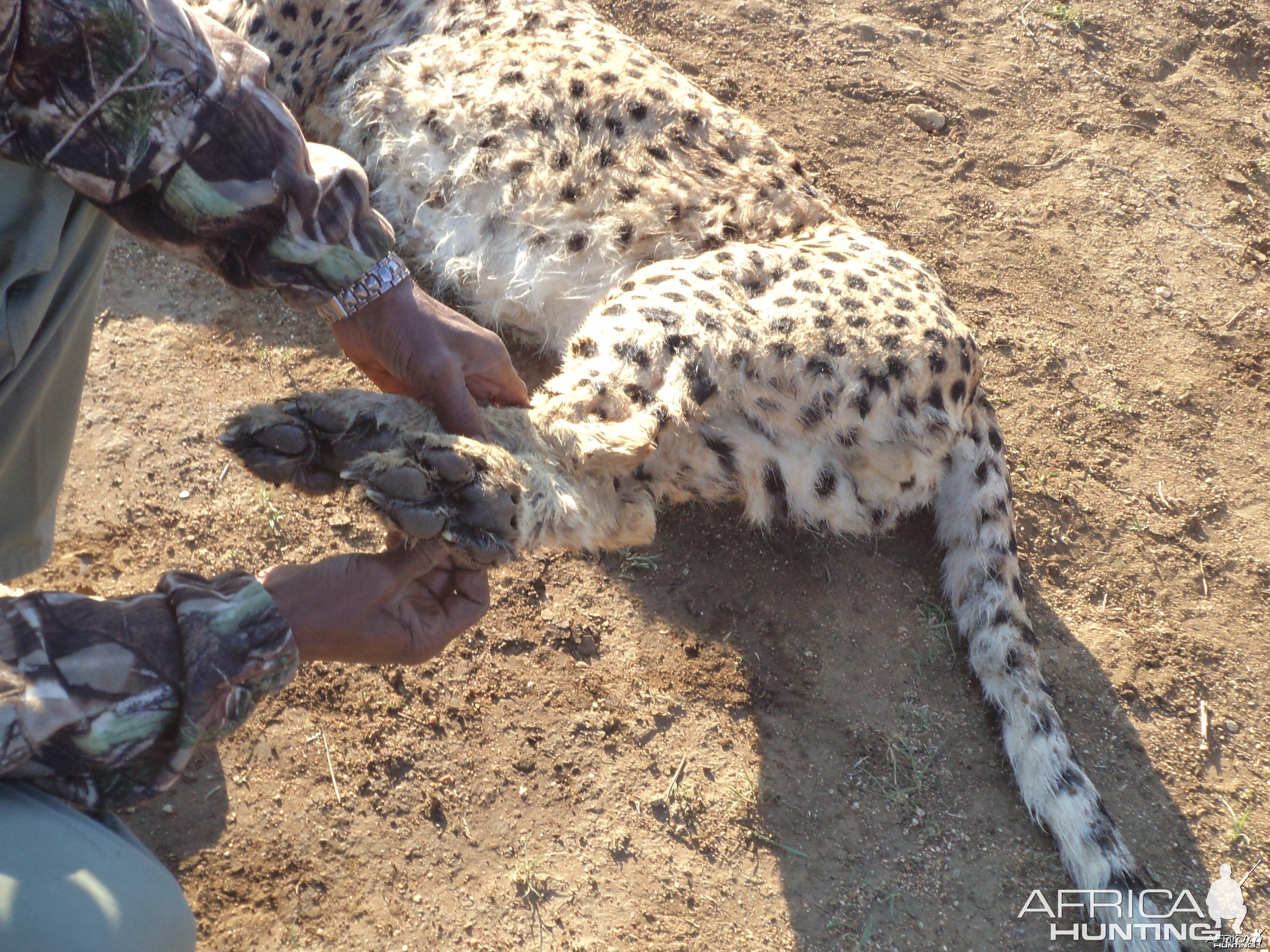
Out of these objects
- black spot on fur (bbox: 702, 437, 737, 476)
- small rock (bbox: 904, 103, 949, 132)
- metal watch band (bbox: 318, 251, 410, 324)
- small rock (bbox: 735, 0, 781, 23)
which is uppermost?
small rock (bbox: 735, 0, 781, 23)

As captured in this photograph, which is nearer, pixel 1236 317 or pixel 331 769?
pixel 331 769

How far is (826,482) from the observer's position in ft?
9.29

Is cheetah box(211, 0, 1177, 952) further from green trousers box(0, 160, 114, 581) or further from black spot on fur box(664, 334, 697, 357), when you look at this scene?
green trousers box(0, 160, 114, 581)

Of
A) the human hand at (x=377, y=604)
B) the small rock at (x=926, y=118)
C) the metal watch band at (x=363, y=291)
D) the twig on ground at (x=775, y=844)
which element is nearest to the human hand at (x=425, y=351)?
the metal watch band at (x=363, y=291)

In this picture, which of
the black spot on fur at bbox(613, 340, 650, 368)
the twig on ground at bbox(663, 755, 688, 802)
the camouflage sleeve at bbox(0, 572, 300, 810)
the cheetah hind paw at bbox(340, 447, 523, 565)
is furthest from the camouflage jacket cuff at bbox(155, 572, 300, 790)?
the black spot on fur at bbox(613, 340, 650, 368)

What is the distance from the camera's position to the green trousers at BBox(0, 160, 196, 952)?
1.36 metres

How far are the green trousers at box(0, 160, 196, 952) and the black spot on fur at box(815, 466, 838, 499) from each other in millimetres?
1970

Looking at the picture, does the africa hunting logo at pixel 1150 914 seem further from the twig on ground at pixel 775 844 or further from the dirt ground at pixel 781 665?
the twig on ground at pixel 775 844

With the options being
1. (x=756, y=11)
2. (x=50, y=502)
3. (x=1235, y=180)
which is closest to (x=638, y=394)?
(x=50, y=502)

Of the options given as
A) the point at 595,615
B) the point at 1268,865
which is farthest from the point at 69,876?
the point at 1268,865

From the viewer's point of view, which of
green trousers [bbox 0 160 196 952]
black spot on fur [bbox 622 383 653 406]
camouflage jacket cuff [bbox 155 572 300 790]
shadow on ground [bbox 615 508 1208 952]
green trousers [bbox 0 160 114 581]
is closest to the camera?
green trousers [bbox 0 160 196 952]

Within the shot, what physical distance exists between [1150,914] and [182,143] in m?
2.85

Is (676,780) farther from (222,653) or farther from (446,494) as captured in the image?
(222,653)

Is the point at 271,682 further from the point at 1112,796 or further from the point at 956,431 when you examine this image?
the point at 1112,796
